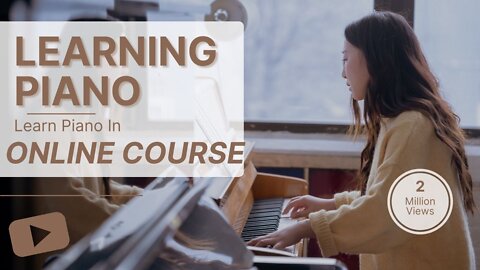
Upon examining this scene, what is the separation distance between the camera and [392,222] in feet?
4.16

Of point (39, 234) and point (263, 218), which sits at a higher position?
point (39, 234)

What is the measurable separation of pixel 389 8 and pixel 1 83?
0.78 m

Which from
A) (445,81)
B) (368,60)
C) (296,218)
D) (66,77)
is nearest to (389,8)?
(368,60)

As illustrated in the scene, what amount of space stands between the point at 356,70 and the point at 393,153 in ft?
0.55

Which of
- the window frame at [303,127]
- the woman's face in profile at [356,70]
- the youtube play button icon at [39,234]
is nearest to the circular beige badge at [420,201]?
the woman's face in profile at [356,70]

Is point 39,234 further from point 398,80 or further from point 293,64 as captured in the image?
point 293,64

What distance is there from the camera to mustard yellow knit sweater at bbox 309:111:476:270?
125cm

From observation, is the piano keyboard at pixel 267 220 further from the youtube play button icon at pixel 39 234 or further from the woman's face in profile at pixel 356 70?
the youtube play button icon at pixel 39 234

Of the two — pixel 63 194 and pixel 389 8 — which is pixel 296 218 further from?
pixel 63 194

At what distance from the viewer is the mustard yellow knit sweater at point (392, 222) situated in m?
1.25

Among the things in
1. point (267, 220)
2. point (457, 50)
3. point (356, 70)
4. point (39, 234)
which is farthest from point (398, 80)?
point (39, 234)

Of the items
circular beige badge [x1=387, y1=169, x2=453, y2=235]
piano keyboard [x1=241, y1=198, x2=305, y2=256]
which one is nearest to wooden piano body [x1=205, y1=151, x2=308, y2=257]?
piano keyboard [x1=241, y1=198, x2=305, y2=256]

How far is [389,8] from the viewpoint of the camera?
4.82 feet

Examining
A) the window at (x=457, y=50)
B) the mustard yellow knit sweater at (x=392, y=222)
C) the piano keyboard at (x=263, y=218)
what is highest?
the window at (x=457, y=50)
